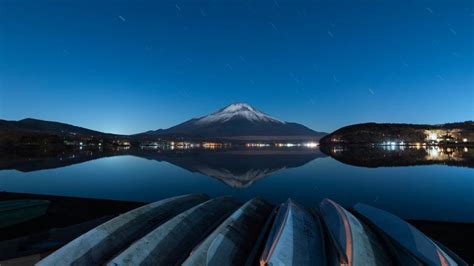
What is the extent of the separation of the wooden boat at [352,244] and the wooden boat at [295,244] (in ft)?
1.07

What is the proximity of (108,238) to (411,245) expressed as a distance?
704 centimetres

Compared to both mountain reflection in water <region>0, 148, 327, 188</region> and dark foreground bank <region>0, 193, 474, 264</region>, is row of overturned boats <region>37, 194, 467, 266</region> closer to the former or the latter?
dark foreground bank <region>0, 193, 474, 264</region>

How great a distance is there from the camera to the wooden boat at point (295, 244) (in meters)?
5.79

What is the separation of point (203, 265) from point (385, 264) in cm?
381

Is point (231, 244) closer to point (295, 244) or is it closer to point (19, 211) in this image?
point (295, 244)

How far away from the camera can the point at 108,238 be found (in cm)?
736

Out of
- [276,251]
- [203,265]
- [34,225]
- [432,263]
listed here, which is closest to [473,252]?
[432,263]

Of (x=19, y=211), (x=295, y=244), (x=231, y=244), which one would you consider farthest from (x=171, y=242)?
(x=19, y=211)

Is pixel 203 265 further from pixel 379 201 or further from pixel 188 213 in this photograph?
pixel 379 201

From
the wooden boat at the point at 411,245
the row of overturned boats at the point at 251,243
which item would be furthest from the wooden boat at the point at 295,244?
the wooden boat at the point at 411,245

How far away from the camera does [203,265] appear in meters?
6.01

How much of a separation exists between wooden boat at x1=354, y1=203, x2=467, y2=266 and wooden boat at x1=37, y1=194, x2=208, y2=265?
627 cm

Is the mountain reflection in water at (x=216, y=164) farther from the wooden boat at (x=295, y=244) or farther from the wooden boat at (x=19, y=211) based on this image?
the wooden boat at (x=295, y=244)

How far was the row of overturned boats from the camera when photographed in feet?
20.4
